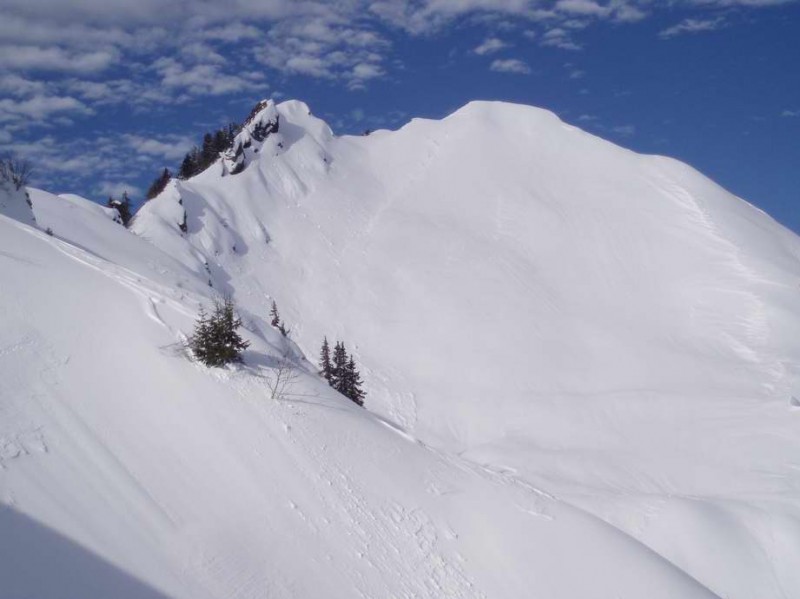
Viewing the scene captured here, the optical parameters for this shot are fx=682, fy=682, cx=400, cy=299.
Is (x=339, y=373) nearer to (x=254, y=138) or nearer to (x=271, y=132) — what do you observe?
(x=254, y=138)

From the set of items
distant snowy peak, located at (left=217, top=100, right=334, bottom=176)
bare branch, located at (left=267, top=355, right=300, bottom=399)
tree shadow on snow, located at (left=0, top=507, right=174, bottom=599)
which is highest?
tree shadow on snow, located at (left=0, top=507, right=174, bottom=599)

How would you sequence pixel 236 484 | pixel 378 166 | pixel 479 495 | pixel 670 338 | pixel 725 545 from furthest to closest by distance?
pixel 378 166, pixel 670 338, pixel 725 545, pixel 479 495, pixel 236 484

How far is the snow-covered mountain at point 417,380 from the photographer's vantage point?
9500 mm

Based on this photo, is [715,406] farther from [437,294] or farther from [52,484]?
[52,484]

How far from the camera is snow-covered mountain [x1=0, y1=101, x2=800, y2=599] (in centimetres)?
950

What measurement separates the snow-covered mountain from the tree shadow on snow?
0.11ft

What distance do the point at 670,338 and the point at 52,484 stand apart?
46031 mm

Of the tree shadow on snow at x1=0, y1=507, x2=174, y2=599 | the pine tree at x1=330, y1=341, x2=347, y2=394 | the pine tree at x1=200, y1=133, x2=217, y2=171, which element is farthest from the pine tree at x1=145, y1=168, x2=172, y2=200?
the tree shadow on snow at x1=0, y1=507, x2=174, y2=599

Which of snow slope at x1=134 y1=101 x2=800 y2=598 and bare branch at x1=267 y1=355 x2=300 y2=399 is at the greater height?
bare branch at x1=267 y1=355 x2=300 y2=399

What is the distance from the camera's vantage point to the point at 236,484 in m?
10.4

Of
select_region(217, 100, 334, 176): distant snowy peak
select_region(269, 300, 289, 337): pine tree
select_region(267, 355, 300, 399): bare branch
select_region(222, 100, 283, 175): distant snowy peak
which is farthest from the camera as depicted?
select_region(217, 100, 334, 176): distant snowy peak

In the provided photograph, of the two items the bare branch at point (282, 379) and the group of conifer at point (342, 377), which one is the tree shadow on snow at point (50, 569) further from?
the group of conifer at point (342, 377)

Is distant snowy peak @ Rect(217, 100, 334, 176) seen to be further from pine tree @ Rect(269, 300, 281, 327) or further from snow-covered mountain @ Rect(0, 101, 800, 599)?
pine tree @ Rect(269, 300, 281, 327)

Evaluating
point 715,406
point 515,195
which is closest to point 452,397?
point 715,406
